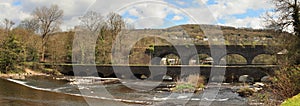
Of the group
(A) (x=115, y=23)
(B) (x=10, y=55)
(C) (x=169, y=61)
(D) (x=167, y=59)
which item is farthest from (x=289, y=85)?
(C) (x=169, y=61)

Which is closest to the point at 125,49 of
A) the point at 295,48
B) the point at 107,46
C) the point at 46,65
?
the point at 107,46

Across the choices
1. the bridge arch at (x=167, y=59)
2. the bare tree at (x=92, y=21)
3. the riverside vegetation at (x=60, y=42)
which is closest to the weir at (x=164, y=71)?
the riverside vegetation at (x=60, y=42)

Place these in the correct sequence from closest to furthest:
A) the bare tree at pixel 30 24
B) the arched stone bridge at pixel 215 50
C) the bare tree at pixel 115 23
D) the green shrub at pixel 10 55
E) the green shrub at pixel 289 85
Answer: the green shrub at pixel 289 85 < the green shrub at pixel 10 55 < the arched stone bridge at pixel 215 50 < the bare tree at pixel 115 23 < the bare tree at pixel 30 24

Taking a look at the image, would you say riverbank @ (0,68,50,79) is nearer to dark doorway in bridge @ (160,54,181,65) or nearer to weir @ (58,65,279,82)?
weir @ (58,65,279,82)

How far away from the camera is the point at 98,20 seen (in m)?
37.7

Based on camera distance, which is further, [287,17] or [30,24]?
[30,24]

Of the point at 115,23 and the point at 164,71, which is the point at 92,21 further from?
the point at 164,71

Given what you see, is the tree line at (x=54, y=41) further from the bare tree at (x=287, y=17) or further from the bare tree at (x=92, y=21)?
the bare tree at (x=287, y=17)

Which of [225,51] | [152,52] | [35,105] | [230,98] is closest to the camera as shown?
[35,105]

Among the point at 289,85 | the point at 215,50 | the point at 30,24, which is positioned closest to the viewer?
the point at 289,85

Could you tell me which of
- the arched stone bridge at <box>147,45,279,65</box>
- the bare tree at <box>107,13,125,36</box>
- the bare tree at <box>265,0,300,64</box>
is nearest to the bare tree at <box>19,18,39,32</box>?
the bare tree at <box>107,13,125,36</box>

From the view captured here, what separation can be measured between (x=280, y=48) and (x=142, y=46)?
20.1 m

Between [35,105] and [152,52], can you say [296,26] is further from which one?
[152,52]

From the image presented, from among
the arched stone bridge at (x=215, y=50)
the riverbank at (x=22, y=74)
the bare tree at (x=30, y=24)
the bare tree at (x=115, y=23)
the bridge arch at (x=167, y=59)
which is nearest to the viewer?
the riverbank at (x=22, y=74)
